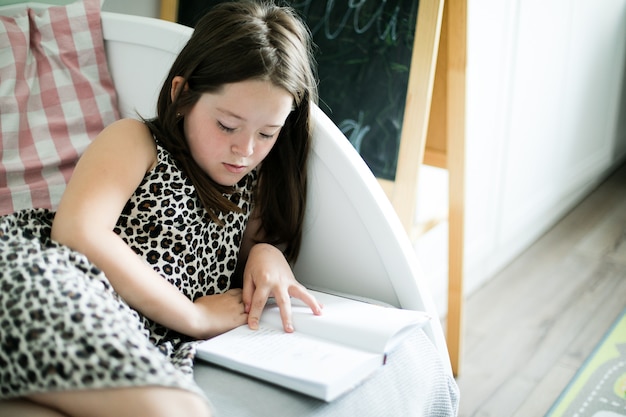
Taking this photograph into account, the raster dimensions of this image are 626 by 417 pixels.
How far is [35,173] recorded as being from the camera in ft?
4.13

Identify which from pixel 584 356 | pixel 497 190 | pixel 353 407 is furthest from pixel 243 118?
pixel 497 190

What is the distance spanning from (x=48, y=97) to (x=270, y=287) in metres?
0.58

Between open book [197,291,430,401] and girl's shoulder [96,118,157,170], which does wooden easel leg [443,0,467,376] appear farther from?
girl's shoulder [96,118,157,170]

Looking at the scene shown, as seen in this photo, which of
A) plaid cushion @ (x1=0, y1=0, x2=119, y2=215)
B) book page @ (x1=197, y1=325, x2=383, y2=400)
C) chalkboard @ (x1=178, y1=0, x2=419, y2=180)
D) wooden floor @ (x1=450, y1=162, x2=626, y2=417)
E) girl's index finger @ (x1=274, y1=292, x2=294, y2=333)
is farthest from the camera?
wooden floor @ (x1=450, y1=162, x2=626, y2=417)

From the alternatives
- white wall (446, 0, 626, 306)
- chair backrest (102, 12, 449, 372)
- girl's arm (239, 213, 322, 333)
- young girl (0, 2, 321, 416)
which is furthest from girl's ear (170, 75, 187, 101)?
white wall (446, 0, 626, 306)

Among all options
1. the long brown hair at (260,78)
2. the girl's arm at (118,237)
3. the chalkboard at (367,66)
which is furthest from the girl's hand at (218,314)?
the chalkboard at (367,66)

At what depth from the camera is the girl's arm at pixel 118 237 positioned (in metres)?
0.95

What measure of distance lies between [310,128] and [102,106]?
1.52 ft

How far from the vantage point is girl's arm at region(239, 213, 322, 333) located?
3.37 feet

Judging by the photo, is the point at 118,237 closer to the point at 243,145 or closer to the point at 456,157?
the point at 243,145

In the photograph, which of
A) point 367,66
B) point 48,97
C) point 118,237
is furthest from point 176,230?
point 367,66

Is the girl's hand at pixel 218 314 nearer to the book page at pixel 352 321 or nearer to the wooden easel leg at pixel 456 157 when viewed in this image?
the book page at pixel 352 321

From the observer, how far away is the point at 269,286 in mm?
1054

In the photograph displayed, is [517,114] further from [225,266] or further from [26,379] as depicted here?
[26,379]
